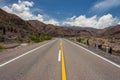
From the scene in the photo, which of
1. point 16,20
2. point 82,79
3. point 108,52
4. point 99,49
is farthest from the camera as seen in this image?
point 16,20

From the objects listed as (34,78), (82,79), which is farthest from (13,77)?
(82,79)

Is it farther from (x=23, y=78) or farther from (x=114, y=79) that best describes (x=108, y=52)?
(x=23, y=78)

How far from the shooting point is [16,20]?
106 m

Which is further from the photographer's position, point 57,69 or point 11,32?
point 11,32

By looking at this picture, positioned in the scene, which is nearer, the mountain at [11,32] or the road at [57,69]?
the road at [57,69]

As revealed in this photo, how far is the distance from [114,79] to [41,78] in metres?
2.79

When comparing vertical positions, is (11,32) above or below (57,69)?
above

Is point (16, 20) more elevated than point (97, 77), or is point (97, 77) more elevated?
point (16, 20)

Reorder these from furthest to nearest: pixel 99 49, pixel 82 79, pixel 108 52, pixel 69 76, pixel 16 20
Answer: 1. pixel 16 20
2. pixel 99 49
3. pixel 108 52
4. pixel 69 76
5. pixel 82 79

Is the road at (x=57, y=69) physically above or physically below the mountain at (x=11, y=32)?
below

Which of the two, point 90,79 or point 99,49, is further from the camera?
point 99,49

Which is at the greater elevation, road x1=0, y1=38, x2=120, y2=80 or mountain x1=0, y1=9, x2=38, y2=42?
mountain x1=0, y1=9, x2=38, y2=42

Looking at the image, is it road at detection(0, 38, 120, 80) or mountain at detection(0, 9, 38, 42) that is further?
mountain at detection(0, 9, 38, 42)

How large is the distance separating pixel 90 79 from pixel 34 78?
2131 mm
